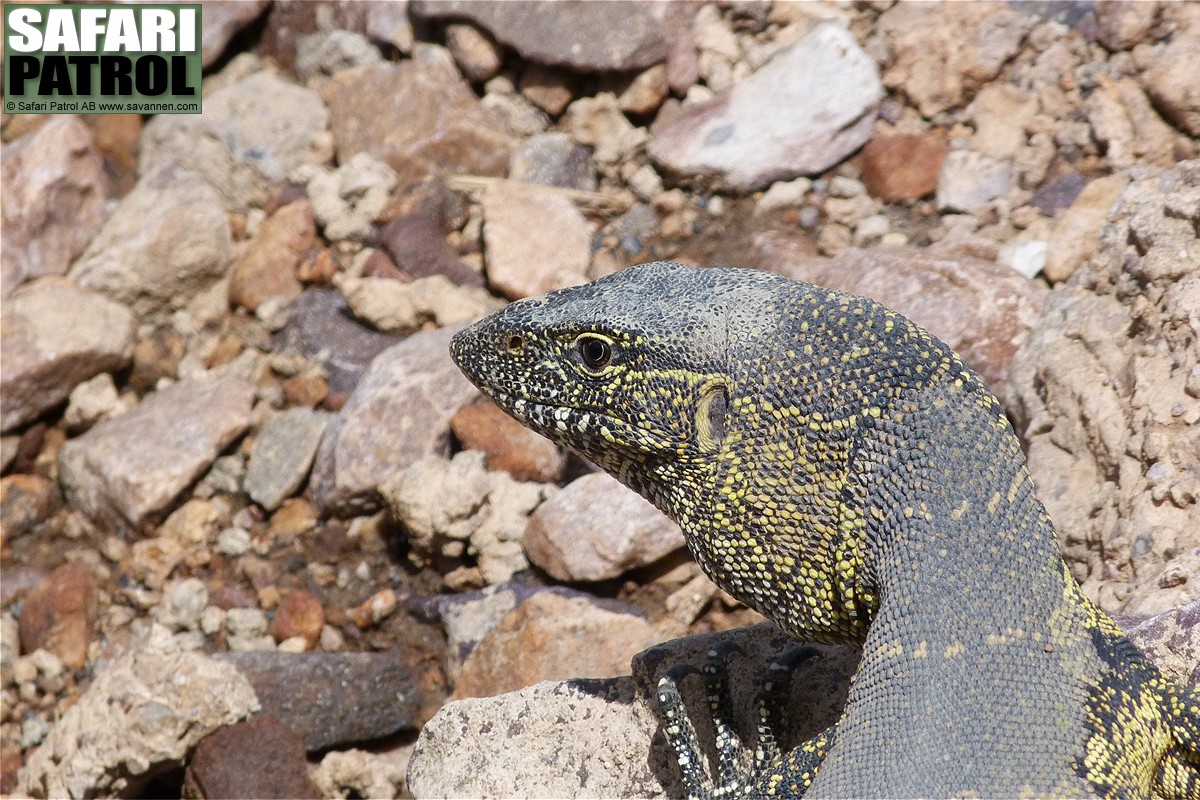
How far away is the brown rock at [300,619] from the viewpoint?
8.63 metres

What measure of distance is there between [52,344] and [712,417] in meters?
7.13

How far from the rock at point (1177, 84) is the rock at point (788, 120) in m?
2.09

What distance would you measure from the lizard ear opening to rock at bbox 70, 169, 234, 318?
719 centimetres

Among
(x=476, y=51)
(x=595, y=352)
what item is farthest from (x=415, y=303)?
(x=595, y=352)

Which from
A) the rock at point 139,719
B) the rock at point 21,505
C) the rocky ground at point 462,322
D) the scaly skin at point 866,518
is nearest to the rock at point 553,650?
the rocky ground at point 462,322

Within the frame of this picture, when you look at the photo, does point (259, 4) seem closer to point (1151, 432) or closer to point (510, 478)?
point (510, 478)

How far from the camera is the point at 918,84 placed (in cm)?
1052

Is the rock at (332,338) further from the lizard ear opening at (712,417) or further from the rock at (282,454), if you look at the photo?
the lizard ear opening at (712,417)

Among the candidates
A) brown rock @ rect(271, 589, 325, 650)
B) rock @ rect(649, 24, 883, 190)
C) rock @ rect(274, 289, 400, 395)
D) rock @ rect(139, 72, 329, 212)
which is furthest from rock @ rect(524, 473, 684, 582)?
rock @ rect(139, 72, 329, 212)

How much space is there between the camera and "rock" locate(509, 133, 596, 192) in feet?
36.5

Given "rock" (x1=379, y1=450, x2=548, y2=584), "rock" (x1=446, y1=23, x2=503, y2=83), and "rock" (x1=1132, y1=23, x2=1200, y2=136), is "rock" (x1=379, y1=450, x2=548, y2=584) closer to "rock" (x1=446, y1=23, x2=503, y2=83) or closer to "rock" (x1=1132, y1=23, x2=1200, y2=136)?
"rock" (x1=446, y1=23, x2=503, y2=83)

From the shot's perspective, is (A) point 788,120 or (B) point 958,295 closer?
(B) point 958,295

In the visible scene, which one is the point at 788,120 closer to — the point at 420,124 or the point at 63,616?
the point at 420,124

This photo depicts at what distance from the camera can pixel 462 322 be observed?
991 cm
